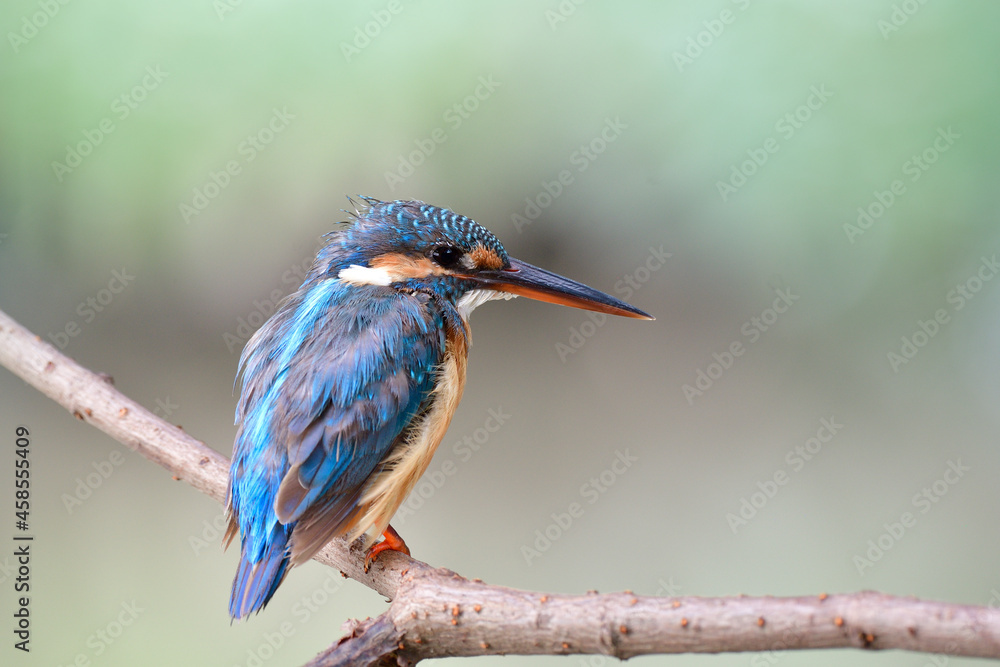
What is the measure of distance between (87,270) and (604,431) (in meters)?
1.76

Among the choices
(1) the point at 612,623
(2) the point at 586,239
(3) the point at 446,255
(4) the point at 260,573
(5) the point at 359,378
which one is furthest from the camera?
(2) the point at 586,239

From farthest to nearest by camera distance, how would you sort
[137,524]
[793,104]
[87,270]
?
[137,524] → [87,270] → [793,104]

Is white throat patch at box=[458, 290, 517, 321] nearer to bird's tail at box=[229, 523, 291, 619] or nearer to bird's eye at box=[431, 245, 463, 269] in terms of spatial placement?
bird's eye at box=[431, 245, 463, 269]

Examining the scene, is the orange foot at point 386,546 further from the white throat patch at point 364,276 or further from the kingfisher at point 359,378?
the white throat patch at point 364,276

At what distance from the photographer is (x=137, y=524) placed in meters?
2.55

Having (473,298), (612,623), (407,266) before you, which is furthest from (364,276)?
(612,623)

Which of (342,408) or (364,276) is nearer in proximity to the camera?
(342,408)

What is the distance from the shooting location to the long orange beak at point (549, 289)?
132cm

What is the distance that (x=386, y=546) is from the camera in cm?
117

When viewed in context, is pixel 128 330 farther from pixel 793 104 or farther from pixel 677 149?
pixel 793 104

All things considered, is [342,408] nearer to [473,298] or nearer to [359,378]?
[359,378]

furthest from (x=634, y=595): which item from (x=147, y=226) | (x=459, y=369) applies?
(x=147, y=226)

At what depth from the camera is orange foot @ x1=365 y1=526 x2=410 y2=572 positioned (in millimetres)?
1146

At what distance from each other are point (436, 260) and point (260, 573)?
1.83 ft
